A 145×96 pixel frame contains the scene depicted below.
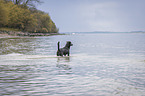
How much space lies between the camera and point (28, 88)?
643 cm

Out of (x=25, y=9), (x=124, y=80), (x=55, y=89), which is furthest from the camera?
(x=25, y=9)

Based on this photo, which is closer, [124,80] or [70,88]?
[70,88]

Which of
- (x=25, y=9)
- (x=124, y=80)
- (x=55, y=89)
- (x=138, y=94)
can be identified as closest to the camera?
(x=138, y=94)

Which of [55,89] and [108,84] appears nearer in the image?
[55,89]

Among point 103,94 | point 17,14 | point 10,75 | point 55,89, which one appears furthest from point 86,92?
point 17,14

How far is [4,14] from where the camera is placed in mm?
72375

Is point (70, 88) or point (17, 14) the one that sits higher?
point (17, 14)

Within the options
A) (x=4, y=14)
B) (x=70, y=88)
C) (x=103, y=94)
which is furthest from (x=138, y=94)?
(x=4, y=14)

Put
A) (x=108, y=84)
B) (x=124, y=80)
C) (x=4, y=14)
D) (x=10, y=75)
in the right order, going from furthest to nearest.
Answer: (x=4, y=14) < (x=10, y=75) < (x=124, y=80) < (x=108, y=84)

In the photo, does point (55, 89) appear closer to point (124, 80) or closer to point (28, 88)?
point (28, 88)

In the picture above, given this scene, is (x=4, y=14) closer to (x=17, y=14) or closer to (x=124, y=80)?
(x=17, y=14)

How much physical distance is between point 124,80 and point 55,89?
2.46 metres

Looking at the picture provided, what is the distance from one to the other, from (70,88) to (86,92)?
2.02 feet

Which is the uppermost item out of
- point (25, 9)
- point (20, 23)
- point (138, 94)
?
point (25, 9)
